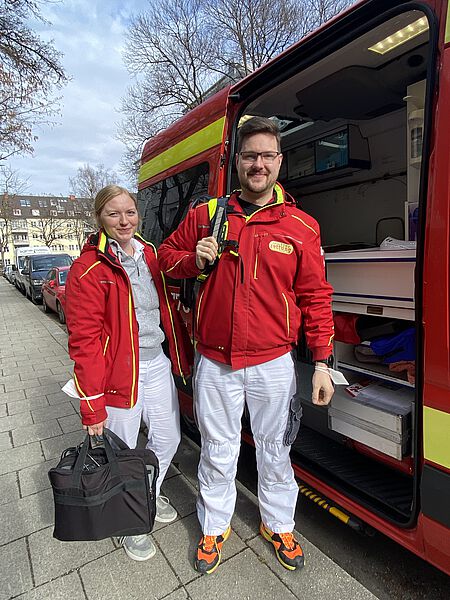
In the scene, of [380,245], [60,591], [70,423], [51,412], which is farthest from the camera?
[51,412]

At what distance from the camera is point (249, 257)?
6.11 feet

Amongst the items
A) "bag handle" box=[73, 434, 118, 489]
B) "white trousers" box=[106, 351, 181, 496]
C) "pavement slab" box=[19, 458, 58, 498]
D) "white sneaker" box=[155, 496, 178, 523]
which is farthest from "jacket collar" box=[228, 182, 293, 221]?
"pavement slab" box=[19, 458, 58, 498]

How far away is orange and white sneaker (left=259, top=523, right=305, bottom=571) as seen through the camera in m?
2.04

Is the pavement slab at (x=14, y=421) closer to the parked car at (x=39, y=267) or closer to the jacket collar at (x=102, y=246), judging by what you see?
the jacket collar at (x=102, y=246)

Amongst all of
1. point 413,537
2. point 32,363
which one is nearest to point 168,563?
point 413,537

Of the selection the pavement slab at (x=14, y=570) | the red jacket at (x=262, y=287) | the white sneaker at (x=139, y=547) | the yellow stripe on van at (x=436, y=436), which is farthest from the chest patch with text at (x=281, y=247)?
the pavement slab at (x=14, y=570)

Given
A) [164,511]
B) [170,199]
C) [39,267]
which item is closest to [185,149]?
[170,199]

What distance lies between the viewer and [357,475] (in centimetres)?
228

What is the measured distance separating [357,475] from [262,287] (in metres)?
1.27

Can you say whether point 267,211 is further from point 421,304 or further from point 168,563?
point 168,563

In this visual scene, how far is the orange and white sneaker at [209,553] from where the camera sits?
6.70 feet

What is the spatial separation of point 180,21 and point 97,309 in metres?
20.4

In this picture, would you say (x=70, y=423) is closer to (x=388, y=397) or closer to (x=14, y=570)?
(x=14, y=570)

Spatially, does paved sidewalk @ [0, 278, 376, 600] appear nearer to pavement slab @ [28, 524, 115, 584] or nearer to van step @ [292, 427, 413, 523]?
pavement slab @ [28, 524, 115, 584]
